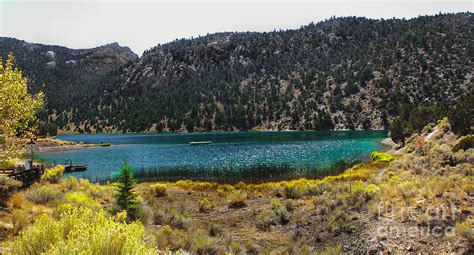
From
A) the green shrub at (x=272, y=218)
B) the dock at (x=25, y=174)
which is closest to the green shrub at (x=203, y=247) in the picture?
the green shrub at (x=272, y=218)

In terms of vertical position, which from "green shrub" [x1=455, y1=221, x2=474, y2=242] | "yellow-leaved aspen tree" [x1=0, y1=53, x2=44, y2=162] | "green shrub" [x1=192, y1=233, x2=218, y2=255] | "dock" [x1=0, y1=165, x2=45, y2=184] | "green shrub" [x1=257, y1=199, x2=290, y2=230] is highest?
"yellow-leaved aspen tree" [x1=0, y1=53, x2=44, y2=162]

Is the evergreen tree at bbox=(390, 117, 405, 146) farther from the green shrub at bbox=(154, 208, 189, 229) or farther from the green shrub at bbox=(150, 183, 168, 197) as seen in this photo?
the green shrub at bbox=(154, 208, 189, 229)

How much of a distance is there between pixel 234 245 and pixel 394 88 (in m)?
170

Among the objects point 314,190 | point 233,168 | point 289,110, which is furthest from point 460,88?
point 314,190

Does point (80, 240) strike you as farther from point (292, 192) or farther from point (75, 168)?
point (75, 168)

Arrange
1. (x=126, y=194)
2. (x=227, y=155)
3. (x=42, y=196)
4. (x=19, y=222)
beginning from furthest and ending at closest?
(x=227, y=155)
(x=126, y=194)
(x=42, y=196)
(x=19, y=222)

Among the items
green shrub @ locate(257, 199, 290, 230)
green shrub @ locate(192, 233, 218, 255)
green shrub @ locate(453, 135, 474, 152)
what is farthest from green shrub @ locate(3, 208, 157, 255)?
green shrub @ locate(453, 135, 474, 152)

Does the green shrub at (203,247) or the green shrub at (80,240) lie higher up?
the green shrub at (80,240)

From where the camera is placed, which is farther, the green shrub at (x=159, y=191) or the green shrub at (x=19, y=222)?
the green shrub at (x=159, y=191)

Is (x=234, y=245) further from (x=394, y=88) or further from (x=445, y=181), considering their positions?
(x=394, y=88)

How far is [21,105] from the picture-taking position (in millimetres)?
16047

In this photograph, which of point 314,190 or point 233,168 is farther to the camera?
point 233,168

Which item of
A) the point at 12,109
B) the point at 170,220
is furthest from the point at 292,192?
the point at 12,109

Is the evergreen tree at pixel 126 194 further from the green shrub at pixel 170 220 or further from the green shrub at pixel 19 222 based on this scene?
the green shrub at pixel 19 222
